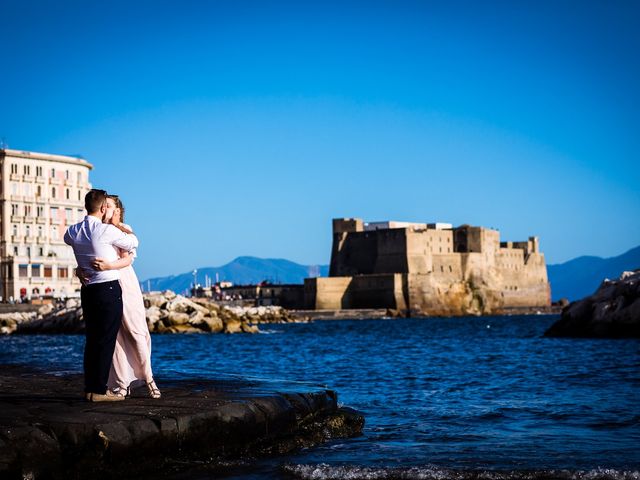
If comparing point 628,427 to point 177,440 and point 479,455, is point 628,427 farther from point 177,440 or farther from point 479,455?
point 177,440

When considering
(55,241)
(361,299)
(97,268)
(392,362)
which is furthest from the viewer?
(361,299)

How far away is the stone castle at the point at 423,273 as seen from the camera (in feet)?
239

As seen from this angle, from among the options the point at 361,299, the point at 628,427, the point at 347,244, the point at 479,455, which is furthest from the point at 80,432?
the point at 347,244

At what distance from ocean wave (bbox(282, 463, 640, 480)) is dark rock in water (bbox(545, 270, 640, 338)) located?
2075 centimetres

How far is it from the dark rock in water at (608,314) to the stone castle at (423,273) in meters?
42.3

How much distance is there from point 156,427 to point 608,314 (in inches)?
919

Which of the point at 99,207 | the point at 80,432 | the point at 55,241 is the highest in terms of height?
the point at 55,241

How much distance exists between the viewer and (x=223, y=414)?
20.3 ft

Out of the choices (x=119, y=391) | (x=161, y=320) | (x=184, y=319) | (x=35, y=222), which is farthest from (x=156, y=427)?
(x=35, y=222)

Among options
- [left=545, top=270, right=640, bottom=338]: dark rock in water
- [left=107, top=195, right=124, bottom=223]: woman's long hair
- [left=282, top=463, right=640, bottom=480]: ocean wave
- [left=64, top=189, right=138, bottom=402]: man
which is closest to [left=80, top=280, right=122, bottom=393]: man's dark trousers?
[left=64, top=189, right=138, bottom=402]: man

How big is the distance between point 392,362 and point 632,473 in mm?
12367

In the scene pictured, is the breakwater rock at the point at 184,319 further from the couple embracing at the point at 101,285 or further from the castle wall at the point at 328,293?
the couple embracing at the point at 101,285

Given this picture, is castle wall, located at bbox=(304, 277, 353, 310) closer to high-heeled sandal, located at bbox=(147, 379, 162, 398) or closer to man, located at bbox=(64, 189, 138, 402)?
high-heeled sandal, located at bbox=(147, 379, 162, 398)

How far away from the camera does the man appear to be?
6211 mm
